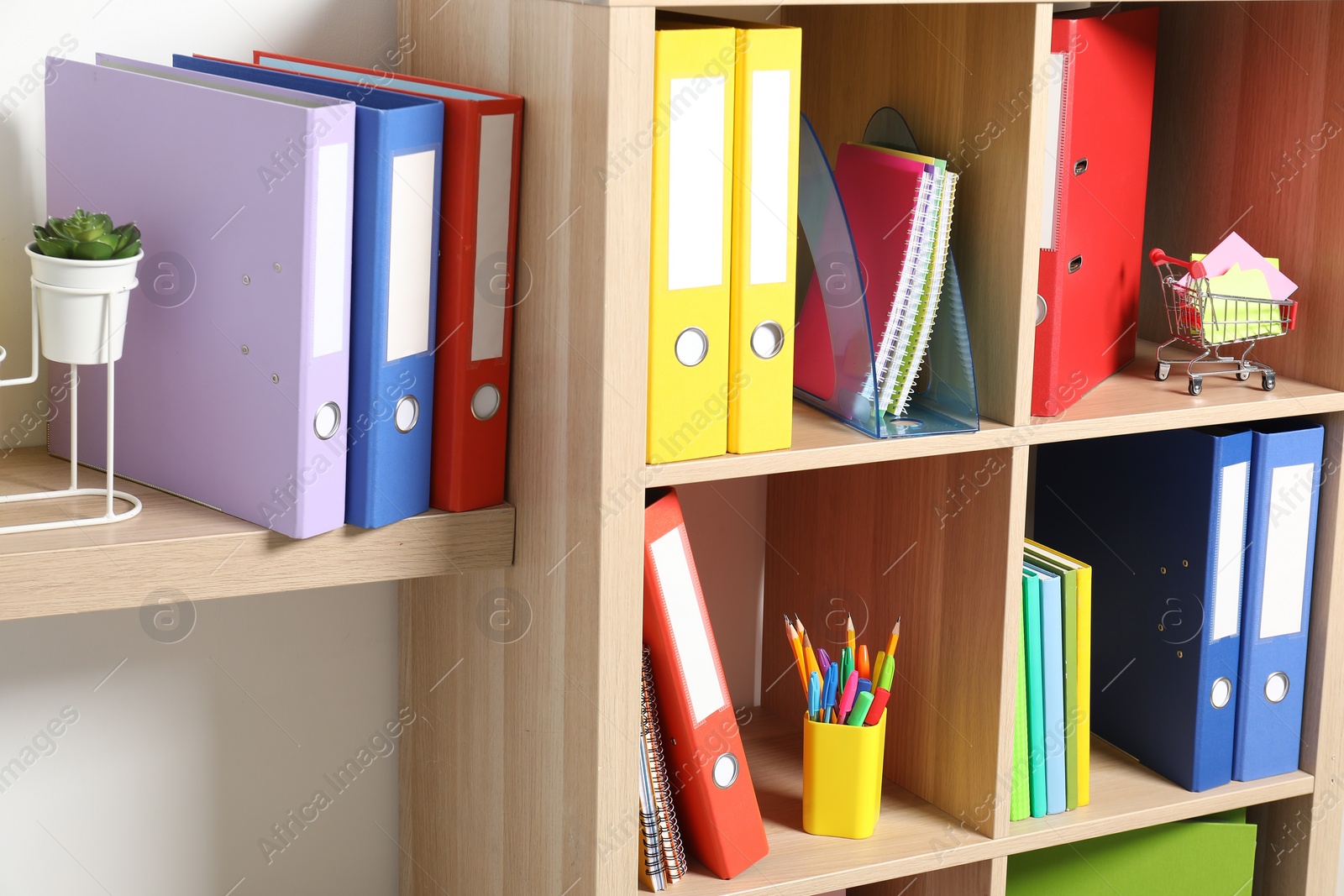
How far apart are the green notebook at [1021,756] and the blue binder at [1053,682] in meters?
0.02

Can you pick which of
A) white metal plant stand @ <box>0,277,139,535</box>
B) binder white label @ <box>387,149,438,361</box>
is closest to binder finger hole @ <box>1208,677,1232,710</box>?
binder white label @ <box>387,149,438,361</box>

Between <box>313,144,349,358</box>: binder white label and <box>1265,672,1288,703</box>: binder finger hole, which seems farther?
<box>1265,672,1288,703</box>: binder finger hole

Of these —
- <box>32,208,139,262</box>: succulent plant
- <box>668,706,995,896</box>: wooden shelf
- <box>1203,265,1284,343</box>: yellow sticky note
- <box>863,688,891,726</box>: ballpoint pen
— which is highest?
<box>32,208,139,262</box>: succulent plant

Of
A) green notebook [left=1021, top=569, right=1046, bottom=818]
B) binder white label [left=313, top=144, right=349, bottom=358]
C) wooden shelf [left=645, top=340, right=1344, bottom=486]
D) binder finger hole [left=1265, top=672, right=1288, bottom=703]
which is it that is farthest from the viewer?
binder finger hole [left=1265, top=672, right=1288, bottom=703]

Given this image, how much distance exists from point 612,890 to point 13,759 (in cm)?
59

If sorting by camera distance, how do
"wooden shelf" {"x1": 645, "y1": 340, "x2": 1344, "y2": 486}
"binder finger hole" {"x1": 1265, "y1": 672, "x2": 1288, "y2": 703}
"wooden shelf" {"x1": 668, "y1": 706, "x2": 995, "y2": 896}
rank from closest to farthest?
1. "wooden shelf" {"x1": 645, "y1": 340, "x2": 1344, "y2": 486}
2. "wooden shelf" {"x1": 668, "y1": 706, "x2": 995, "y2": 896}
3. "binder finger hole" {"x1": 1265, "y1": 672, "x2": 1288, "y2": 703}

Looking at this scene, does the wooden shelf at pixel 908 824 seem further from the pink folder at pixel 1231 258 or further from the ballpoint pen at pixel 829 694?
the pink folder at pixel 1231 258

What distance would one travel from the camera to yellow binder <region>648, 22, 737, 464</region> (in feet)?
3.10

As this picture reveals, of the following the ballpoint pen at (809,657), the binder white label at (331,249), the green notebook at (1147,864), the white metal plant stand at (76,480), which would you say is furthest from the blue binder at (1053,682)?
the white metal plant stand at (76,480)

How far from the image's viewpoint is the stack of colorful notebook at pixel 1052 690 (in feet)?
4.10

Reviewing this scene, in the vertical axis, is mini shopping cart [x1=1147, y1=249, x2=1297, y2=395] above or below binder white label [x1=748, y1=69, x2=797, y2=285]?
below

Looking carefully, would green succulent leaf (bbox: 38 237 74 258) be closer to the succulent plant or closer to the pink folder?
the succulent plant

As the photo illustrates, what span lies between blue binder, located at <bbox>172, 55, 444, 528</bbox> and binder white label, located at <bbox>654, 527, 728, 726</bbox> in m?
0.20

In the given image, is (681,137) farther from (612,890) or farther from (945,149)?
(612,890)
